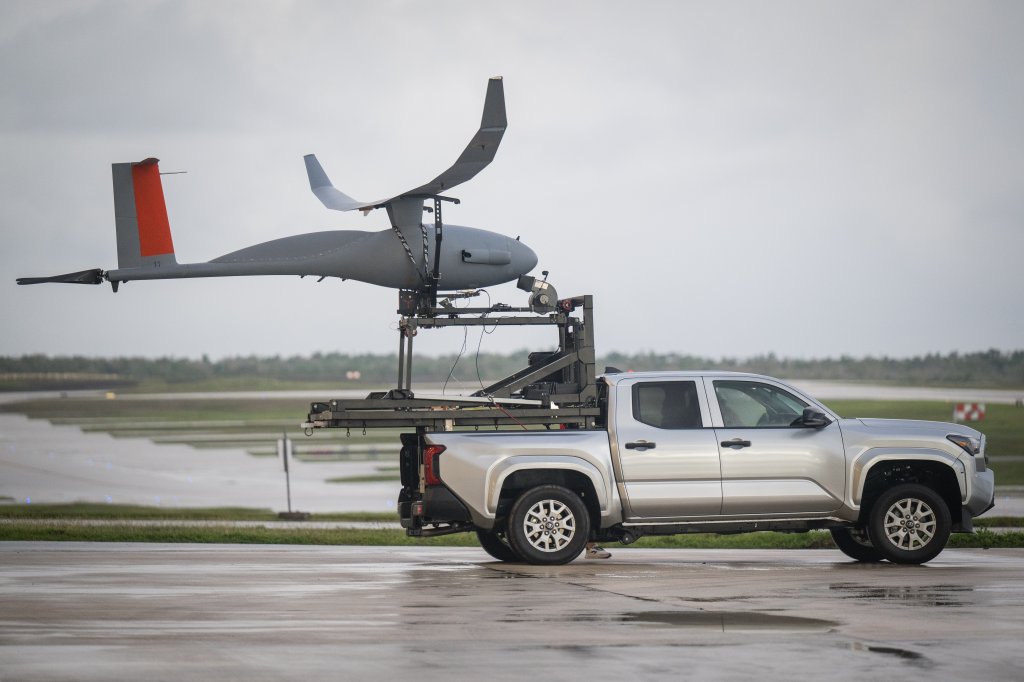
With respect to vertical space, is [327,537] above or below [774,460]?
below

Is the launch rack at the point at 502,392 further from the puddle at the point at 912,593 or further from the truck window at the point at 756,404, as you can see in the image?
the puddle at the point at 912,593

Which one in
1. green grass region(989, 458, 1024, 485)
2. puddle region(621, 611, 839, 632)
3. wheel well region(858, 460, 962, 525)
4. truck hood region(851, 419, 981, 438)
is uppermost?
truck hood region(851, 419, 981, 438)

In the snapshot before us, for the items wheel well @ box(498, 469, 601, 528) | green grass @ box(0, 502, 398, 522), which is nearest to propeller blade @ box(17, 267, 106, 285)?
wheel well @ box(498, 469, 601, 528)

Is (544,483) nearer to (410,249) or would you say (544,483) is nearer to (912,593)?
(410,249)

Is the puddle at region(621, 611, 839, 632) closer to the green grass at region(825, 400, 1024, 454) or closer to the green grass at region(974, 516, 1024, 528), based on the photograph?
the green grass at region(974, 516, 1024, 528)

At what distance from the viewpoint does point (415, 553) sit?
15.9 metres

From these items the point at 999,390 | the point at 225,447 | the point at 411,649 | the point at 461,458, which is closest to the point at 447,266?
the point at 461,458

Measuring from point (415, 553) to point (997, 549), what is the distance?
6.75 meters

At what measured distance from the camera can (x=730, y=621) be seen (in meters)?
9.20

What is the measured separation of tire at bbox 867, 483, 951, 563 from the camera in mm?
13695

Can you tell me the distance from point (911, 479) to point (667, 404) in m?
2.69

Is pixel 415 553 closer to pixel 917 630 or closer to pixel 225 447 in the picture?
pixel 917 630

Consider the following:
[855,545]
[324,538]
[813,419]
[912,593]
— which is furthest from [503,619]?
[324,538]

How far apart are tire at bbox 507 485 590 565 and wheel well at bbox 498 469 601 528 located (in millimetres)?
140
